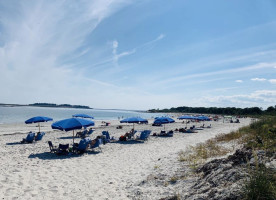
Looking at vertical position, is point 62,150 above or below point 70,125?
below

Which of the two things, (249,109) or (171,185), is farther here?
(249,109)

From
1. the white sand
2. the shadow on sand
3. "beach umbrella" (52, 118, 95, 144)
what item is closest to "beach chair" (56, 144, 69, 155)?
the shadow on sand

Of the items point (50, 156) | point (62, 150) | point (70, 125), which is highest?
point (70, 125)

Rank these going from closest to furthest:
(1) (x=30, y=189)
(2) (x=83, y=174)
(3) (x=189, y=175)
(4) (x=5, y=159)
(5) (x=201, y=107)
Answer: (1) (x=30, y=189) < (3) (x=189, y=175) < (2) (x=83, y=174) < (4) (x=5, y=159) < (5) (x=201, y=107)

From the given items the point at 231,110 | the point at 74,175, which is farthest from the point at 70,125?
the point at 231,110

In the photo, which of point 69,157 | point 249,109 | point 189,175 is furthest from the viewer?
point 249,109

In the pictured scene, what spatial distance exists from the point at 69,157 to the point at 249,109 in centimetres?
8049

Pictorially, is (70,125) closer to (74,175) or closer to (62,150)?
(62,150)

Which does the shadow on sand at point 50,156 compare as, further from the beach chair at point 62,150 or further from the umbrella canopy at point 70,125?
the umbrella canopy at point 70,125

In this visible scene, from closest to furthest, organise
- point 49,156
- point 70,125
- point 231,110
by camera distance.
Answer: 1. point 49,156
2. point 70,125
3. point 231,110

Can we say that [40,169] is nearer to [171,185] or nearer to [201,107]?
[171,185]

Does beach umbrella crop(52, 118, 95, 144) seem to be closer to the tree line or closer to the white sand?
the white sand

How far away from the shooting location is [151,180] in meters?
5.20

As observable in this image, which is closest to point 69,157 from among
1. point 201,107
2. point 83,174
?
point 83,174
